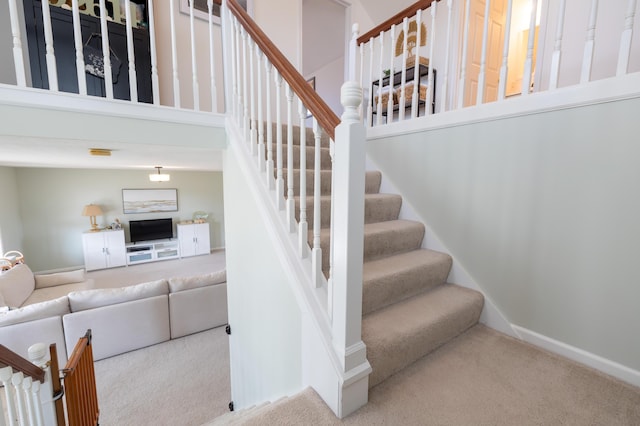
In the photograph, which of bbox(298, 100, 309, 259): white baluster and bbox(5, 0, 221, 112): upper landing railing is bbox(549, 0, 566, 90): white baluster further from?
bbox(5, 0, 221, 112): upper landing railing

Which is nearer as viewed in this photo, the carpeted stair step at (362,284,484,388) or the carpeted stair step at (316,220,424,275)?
the carpeted stair step at (362,284,484,388)

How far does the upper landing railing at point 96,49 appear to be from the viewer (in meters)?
1.43

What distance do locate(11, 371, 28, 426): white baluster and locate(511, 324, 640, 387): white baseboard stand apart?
2.41 m

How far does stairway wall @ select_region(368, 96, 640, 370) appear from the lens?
121cm

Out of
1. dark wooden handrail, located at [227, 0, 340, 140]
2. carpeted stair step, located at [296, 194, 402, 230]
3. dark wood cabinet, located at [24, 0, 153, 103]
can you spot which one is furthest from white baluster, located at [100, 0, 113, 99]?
carpeted stair step, located at [296, 194, 402, 230]

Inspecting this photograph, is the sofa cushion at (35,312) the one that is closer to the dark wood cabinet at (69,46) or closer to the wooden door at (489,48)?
the dark wood cabinet at (69,46)

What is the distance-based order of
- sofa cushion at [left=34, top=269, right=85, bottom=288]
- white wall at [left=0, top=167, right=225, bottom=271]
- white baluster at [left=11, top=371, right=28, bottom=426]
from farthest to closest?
white wall at [left=0, top=167, right=225, bottom=271], sofa cushion at [left=34, top=269, right=85, bottom=288], white baluster at [left=11, top=371, right=28, bottom=426]

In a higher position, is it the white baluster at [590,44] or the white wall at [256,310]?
the white baluster at [590,44]

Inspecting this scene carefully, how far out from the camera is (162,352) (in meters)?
3.18

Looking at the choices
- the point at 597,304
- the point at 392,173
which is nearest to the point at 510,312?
the point at 597,304

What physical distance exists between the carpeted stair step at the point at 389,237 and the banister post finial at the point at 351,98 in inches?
28.4

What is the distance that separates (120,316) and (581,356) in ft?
12.7

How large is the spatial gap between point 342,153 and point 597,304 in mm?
1404

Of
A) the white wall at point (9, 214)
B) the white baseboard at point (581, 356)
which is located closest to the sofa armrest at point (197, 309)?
the white baseboard at point (581, 356)
